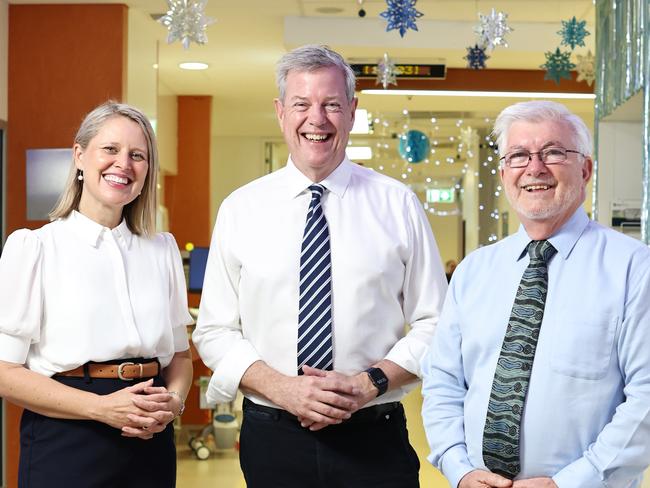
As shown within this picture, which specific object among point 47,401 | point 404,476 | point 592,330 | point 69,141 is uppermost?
point 69,141

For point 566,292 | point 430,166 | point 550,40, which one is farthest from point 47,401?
point 430,166

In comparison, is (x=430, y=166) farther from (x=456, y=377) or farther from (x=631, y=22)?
(x=456, y=377)

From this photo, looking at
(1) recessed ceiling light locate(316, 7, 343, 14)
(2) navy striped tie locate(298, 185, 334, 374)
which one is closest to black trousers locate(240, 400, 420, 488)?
(2) navy striped tie locate(298, 185, 334, 374)

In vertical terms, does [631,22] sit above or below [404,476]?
above

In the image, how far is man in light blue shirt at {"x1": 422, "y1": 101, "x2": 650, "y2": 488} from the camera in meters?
1.94

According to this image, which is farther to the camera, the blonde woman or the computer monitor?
the computer monitor

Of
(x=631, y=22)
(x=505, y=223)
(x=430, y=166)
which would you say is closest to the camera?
(x=631, y=22)

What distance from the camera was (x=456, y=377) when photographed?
7.25 ft

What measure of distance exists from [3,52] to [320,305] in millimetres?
5114

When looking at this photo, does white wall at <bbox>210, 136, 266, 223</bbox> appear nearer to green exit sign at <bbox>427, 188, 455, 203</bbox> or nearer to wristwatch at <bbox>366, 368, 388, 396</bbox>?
green exit sign at <bbox>427, 188, 455, 203</bbox>

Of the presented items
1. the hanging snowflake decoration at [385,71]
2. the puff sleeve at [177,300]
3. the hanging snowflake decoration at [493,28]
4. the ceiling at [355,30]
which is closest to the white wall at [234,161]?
the ceiling at [355,30]

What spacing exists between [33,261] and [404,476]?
3.51 ft

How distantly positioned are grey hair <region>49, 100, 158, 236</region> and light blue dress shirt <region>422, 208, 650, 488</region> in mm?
870

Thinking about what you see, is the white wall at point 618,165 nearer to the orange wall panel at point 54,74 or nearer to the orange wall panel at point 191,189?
the orange wall panel at point 54,74
